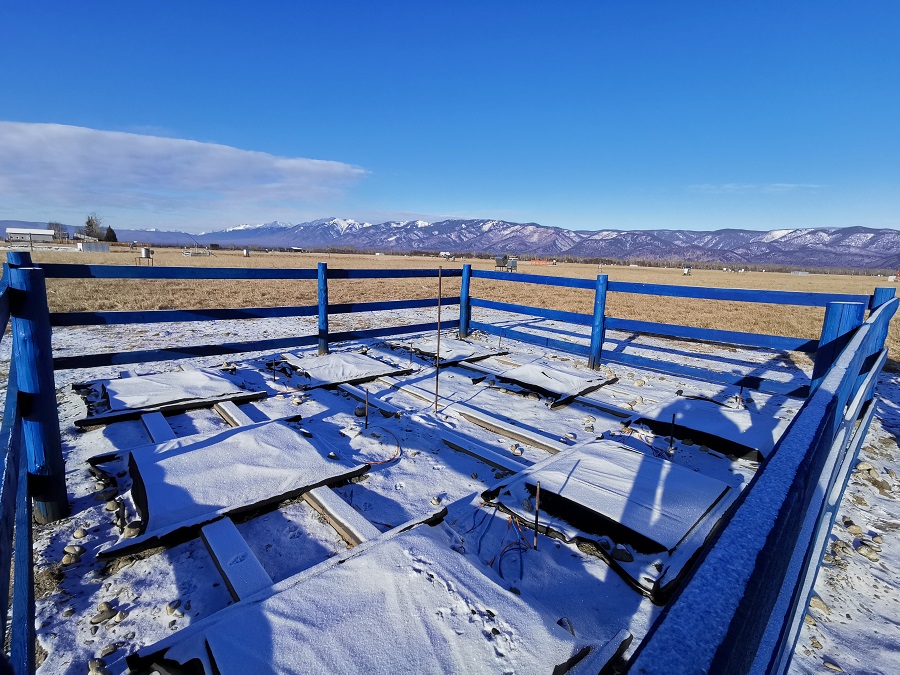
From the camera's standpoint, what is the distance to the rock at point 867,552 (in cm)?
261

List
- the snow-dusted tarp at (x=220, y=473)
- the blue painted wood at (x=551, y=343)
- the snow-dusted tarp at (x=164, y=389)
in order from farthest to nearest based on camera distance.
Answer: the blue painted wood at (x=551, y=343) < the snow-dusted tarp at (x=164, y=389) < the snow-dusted tarp at (x=220, y=473)

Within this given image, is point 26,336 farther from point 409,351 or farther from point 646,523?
point 409,351

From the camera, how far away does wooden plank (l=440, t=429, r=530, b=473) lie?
11.2 feet

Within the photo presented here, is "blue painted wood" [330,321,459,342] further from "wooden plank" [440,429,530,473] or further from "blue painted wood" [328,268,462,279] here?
"wooden plank" [440,429,530,473]

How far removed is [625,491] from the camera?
2.88 meters

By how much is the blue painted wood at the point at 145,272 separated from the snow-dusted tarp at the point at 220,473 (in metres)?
1.59

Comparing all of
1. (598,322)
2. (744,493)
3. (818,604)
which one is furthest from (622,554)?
(598,322)

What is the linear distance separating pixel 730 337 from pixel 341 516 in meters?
4.90

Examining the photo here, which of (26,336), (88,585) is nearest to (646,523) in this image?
(88,585)

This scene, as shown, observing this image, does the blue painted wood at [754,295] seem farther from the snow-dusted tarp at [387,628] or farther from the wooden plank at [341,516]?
the wooden plank at [341,516]

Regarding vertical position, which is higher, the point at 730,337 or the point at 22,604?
the point at 730,337

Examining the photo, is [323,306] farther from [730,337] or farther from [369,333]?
[730,337]

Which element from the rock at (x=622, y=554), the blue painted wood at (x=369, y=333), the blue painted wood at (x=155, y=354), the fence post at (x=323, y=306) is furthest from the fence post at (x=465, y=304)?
the rock at (x=622, y=554)

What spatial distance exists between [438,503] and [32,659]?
1.94 meters
